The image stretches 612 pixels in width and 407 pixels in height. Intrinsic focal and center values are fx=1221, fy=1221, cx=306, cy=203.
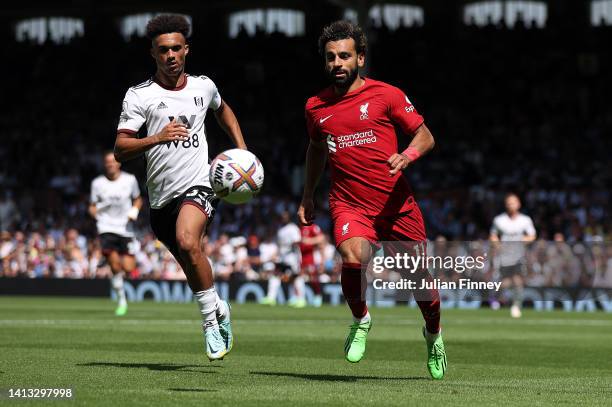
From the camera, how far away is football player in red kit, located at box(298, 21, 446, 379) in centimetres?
896

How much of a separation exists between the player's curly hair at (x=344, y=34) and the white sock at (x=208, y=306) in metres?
2.11

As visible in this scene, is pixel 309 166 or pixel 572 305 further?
pixel 572 305

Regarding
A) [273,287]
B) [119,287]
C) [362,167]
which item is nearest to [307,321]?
[119,287]

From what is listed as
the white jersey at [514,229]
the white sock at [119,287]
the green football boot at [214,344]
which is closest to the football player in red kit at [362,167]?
the green football boot at [214,344]

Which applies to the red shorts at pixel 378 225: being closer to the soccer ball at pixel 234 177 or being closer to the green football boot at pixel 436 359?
the soccer ball at pixel 234 177

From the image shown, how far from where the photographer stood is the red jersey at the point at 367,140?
9.00 m

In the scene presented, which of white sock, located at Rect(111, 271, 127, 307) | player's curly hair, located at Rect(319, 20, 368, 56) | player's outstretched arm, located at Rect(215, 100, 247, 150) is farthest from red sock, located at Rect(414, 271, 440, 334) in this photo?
white sock, located at Rect(111, 271, 127, 307)

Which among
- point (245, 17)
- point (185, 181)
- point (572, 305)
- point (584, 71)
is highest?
point (245, 17)

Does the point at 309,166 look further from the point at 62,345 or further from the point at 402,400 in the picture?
the point at 62,345

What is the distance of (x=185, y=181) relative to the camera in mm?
9805

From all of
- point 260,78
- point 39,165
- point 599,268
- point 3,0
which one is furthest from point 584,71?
point 3,0

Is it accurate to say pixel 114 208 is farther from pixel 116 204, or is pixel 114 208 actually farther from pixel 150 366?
pixel 150 366

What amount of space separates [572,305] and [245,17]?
24676mm

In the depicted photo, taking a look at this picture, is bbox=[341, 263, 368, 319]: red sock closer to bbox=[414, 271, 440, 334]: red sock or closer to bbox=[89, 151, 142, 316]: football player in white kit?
bbox=[414, 271, 440, 334]: red sock
